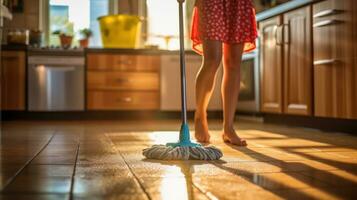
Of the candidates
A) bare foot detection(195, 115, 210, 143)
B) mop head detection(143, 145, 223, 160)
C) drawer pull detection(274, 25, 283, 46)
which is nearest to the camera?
mop head detection(143, 145, 223, 160)

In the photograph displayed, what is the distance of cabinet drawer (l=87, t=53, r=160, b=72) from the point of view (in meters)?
5.09

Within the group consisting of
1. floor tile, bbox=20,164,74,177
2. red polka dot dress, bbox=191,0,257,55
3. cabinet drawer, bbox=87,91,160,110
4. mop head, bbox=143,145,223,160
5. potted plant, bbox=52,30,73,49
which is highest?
potted plant, bbox=52,30,73,49

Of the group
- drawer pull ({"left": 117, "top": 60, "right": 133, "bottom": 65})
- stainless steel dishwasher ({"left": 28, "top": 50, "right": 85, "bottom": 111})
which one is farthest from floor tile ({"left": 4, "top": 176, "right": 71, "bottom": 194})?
drawer pull ({"left": 117, "top": 60, "right": 133, "bottom": 65})

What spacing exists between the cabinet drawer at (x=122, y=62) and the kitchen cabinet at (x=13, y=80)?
2.22ft

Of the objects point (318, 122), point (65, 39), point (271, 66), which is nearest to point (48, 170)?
point (318, 122)

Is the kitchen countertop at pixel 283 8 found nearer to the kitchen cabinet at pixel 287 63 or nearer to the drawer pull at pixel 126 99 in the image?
the kitchen cabinet at pixel 287 63

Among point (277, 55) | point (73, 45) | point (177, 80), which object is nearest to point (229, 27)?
→ point (277, 55)

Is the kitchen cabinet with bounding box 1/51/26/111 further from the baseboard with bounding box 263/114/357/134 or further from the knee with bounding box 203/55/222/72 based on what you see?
the knee with bounding box 203/55/222/72

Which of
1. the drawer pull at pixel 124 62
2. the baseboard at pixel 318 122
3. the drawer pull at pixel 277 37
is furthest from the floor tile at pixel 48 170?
the drawer pull at pixel 124 62

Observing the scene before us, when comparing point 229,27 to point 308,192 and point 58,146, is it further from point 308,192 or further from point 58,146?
point 308,192

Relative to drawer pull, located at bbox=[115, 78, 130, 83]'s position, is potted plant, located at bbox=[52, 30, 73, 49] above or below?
above

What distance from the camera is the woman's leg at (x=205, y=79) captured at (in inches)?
87.4

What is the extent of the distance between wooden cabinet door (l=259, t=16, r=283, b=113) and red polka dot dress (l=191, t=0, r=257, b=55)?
5.26ft

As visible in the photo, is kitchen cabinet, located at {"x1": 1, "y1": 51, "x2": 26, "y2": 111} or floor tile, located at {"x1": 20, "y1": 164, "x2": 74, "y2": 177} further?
kitchen cabinet, located at {"x1": 1, "y1": 51, "x2": 26, "y2": 111}
